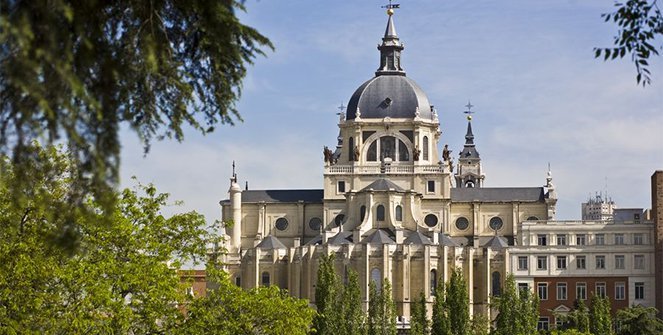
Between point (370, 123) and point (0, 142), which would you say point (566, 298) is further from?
point (0, 142)

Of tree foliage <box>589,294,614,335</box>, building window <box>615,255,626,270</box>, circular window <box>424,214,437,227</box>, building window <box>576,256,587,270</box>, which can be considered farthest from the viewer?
circular window <box>424,214,437,227</box>

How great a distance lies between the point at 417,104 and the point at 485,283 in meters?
25.3

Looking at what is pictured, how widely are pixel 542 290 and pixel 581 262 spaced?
16.6ft

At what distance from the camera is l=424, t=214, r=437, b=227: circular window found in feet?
559

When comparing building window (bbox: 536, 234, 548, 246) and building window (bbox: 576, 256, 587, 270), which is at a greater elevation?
building window (bbox: 536, 234, 548, 246)

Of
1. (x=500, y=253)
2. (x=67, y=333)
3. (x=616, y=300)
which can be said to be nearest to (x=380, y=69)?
(x=500, y=253)

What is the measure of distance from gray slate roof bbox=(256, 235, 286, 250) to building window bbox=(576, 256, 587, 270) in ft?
105

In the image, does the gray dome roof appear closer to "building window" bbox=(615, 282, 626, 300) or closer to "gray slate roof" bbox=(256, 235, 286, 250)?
"gray slate roof" bbox=(256, 235, 286, 250)

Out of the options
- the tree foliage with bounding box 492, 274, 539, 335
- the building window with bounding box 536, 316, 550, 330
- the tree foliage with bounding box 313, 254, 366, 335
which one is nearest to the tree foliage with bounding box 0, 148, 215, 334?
the tree foliage with bounding box 313, 254, 366, 335

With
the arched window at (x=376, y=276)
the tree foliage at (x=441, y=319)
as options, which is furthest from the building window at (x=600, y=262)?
the tree foliage at (x=441, y=319)

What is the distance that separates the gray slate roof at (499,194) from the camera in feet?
563

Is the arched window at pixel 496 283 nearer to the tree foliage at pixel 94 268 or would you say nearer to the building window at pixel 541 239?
the building window at pixel 541 239

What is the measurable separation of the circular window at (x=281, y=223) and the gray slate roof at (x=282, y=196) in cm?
221

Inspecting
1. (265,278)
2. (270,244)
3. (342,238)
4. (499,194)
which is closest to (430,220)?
(499,194)
